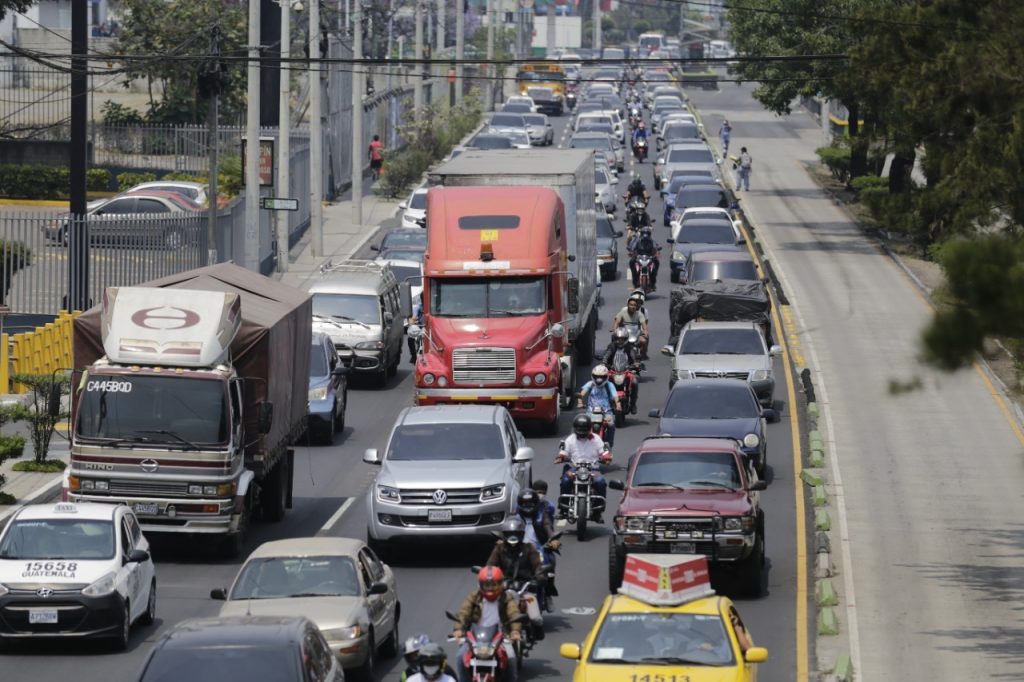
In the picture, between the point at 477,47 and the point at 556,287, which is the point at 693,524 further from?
the point at 477,47

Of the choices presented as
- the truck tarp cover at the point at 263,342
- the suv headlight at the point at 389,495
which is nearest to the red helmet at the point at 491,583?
the suv headlight at the point at 389,495

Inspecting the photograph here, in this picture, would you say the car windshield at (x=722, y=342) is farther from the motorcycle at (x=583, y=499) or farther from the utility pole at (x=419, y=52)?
the utility pole at (x=419, y=52)

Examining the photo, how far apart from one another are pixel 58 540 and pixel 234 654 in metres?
6.49

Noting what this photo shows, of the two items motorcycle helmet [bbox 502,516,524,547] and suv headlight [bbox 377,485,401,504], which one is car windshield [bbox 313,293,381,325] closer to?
suv headlight [bbox 377,485,401,504]

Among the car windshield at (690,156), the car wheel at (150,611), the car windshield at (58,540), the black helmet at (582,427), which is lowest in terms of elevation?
the car wheel at (150,611)

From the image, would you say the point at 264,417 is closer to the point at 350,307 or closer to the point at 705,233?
the point at 350,307

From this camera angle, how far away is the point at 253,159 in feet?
140

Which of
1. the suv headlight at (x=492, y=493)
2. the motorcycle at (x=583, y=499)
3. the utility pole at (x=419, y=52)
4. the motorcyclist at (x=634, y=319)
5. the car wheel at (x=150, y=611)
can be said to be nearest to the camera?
the car wheel at (x=150, y=611)

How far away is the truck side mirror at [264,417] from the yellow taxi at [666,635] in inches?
332

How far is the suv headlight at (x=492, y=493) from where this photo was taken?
23500mm

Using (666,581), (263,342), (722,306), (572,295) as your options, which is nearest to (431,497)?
(263,342)

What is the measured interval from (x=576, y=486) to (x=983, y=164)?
6825 mm

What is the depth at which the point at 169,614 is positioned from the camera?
21.4 metres

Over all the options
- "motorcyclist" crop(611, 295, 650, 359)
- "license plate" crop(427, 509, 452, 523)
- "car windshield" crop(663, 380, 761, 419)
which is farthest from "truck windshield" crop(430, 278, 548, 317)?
"license plate" crop(427, 509, 452, 523)
